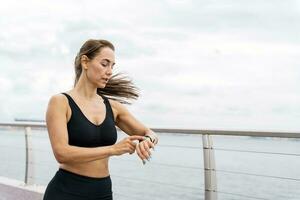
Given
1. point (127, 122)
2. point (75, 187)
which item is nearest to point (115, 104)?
point (127, 122)

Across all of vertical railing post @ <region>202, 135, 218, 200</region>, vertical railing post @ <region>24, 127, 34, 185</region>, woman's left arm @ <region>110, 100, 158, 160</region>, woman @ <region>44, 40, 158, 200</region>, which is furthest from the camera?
vertical railing post @ <region>24, 127, 34, 185</region>

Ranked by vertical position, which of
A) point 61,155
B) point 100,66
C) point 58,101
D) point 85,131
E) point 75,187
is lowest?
point 75,187

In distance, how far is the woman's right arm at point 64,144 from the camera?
183cm

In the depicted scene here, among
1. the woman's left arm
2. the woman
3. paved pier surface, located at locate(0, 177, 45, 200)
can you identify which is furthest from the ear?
paved pier surface, located at locate(0, 177, 45, 200)

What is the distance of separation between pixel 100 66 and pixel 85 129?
27 cm

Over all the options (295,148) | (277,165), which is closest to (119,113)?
(295,148)

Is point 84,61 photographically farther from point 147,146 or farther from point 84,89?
point 147,146

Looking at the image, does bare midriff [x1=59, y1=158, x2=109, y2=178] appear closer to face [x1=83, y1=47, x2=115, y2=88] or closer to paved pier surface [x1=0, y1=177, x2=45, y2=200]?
face [x1=83, y1=47, x2=115, y2=88]

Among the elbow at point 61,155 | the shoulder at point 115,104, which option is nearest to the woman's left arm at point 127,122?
the shoulder at point 115,104

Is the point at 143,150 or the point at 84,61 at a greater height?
the point at 84,61

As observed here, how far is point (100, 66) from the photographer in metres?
2.07

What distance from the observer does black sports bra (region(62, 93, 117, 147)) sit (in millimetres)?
2008

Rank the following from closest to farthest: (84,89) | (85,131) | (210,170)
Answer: (85,131)
(84,89)
(210,170)

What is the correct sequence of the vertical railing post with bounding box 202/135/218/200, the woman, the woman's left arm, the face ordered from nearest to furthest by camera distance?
the woman, the face, the woman's left arm, the vertical railing post with bounding box 202/135/218/200
